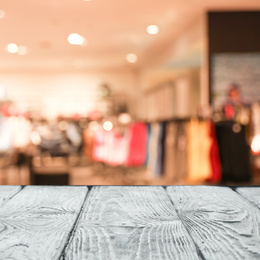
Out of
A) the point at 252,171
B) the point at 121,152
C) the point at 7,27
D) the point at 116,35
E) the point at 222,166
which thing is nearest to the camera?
the point at 222,166

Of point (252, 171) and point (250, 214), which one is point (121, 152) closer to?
point (252, 171)

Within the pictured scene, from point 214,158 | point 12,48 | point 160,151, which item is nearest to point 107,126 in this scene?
point 160,151

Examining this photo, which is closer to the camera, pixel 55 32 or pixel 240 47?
pixel 240 47

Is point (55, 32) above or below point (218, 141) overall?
above

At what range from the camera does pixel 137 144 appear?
575cm

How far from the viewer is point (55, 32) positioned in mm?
7836

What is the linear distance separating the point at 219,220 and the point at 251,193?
10.2 inches

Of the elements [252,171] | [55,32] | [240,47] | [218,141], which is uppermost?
[55,32]

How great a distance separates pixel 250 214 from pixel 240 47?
6130 mm

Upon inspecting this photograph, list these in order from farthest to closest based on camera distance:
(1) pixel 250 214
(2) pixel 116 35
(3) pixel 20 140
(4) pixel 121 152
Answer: (2) pixel 116 35, (4) pixel 121 152, (3) pixel 20 140, (1) pixel 250 214

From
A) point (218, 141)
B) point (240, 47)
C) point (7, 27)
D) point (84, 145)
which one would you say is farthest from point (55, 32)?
point (218, 141)

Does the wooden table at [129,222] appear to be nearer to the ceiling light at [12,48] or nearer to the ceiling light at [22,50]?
the ceiling light at [12,48]

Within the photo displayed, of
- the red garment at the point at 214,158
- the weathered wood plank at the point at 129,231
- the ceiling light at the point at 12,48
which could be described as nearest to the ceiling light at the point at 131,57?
the ceiling light at the point at 12,48

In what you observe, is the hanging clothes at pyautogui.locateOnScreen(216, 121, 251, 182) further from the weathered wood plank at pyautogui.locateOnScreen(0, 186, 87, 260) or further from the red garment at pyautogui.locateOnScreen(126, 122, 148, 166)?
the weathered wood plank at pyautogui.locateOnScreen(0, 186, 87, 260)
